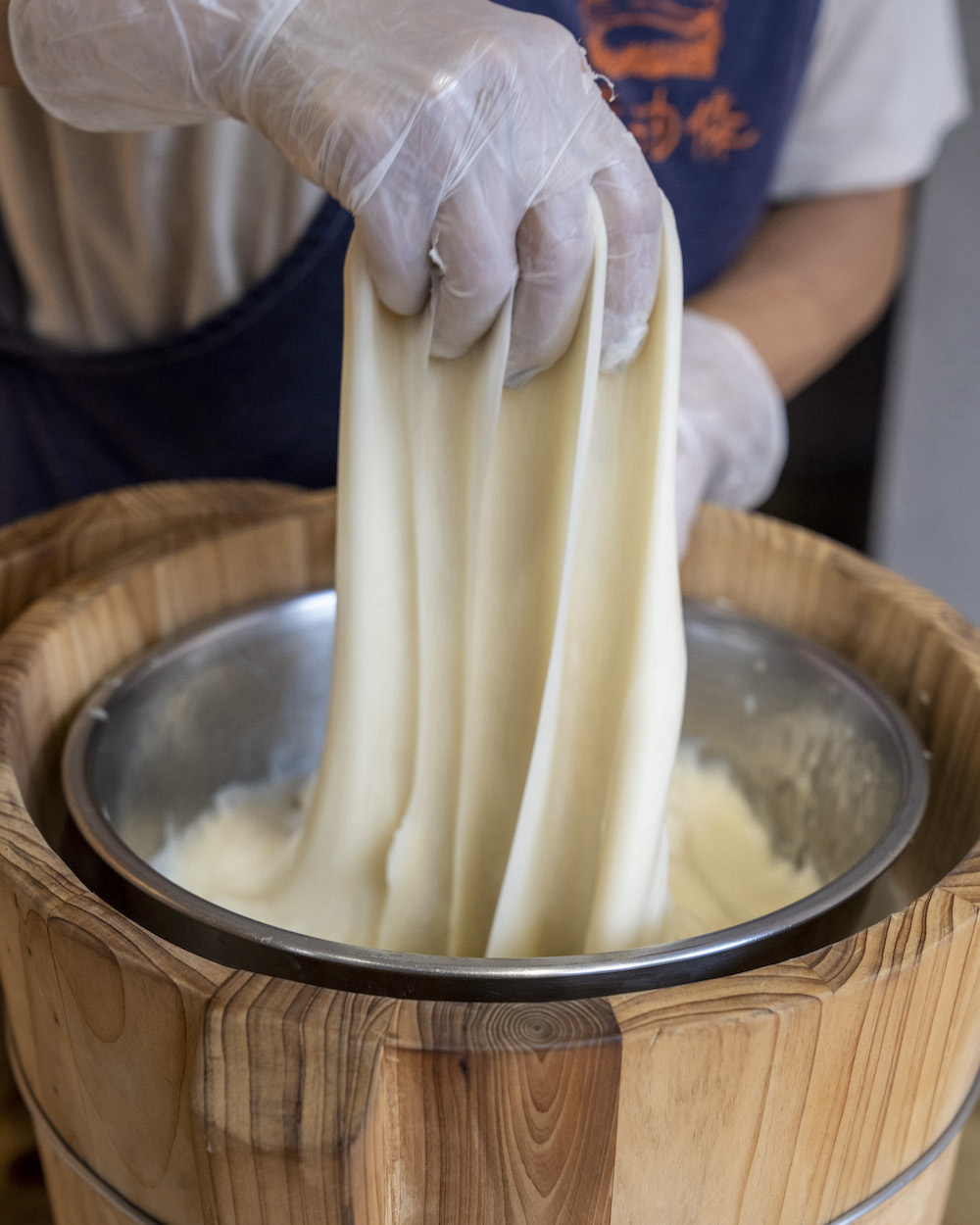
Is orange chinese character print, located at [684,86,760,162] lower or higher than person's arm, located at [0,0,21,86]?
lower

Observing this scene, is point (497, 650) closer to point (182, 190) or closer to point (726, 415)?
point (726, 415)

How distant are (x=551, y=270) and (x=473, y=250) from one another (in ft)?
0.14

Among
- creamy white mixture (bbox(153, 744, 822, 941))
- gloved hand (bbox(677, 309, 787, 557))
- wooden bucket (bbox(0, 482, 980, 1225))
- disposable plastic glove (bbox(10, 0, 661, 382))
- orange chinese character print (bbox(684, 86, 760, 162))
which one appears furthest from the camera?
orange chinese character print (bbox(684, 86, 760, 162))

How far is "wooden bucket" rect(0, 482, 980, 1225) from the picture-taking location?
37 cm

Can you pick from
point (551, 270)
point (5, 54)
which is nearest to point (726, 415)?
point (551, 270)

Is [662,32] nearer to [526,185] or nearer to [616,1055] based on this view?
[526,185]

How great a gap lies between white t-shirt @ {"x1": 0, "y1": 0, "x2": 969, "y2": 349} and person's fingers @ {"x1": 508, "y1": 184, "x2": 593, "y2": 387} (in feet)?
1.17

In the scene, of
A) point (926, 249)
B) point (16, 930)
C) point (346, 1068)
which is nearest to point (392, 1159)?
point (346, 1068)

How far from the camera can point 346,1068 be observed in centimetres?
37

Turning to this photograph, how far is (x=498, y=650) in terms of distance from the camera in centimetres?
62

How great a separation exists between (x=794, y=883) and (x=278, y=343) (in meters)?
0.56

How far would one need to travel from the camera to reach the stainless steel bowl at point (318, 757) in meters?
0.43

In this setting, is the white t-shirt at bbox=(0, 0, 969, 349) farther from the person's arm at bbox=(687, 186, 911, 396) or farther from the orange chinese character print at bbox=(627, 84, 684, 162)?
the orange chinese character print at bbox=(627, 84, 684, 162)

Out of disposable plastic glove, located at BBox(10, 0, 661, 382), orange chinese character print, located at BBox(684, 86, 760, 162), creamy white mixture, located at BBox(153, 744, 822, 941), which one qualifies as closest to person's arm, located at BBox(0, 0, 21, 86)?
disposable plastic glove, located at BBox(10, 0, 661, 382)
